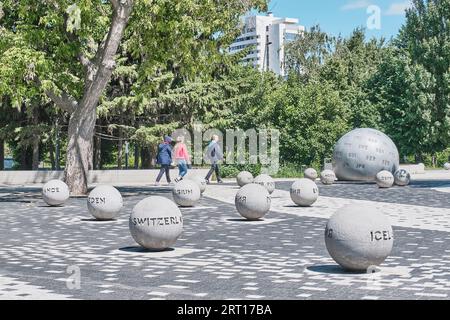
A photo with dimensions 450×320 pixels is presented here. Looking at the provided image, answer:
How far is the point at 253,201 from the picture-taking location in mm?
16547

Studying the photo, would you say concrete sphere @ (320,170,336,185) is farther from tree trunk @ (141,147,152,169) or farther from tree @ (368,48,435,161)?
tree @ (368,48,435,161)

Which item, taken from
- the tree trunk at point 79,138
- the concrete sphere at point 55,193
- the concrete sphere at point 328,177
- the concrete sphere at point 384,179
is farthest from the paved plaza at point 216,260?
the concrete sphere at point 328,177

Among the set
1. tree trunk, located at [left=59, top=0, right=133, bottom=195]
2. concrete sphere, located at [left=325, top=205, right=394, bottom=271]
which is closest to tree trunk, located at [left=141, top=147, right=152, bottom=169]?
tree trunk, located at [left=59, top=0, right=133, bottom=195]

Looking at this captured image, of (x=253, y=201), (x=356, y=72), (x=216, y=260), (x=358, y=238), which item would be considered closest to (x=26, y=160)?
(x=253, y=201)

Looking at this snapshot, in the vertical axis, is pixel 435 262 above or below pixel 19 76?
below

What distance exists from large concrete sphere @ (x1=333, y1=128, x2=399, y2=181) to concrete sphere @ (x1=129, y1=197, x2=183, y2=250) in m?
20.6

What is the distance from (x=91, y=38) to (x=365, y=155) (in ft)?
43.0

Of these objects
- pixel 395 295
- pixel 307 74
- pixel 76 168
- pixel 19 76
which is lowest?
pixel 395 295

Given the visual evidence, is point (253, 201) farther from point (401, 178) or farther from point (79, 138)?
point (401, 178)

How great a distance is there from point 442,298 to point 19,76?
17625 millimetres

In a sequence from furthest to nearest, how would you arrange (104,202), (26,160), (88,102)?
(26,160) < (88,102) < (104,202)

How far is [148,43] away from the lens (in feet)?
82.2

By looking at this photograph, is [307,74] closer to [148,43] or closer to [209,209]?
[148,43]
